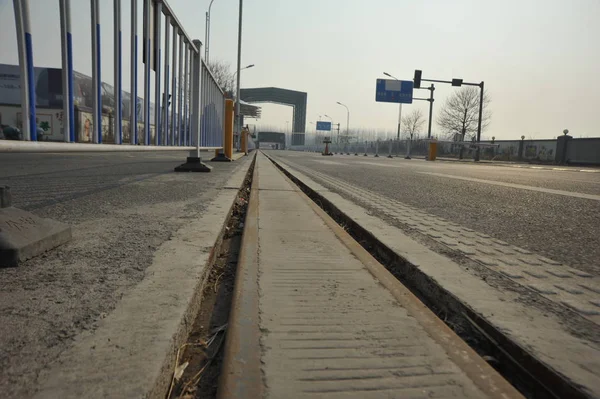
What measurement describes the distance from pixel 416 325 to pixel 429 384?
0.33 m

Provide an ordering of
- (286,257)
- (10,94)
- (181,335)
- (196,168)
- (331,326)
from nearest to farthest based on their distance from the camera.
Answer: (181,335)
(331,326)
(286,257)
(10,94)
(196,168)

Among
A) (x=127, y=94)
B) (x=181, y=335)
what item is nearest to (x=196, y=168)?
(x=127, y=94)

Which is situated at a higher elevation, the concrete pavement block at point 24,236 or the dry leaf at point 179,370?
the concrete pavement block at point 24,236

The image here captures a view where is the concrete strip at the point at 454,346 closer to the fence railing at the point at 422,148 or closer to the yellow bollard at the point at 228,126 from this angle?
the yellow bollard at the point at 228,126

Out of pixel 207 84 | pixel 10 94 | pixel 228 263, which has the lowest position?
pixel 228 263

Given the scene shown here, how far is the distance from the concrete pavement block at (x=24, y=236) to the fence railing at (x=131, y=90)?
0.45 meters

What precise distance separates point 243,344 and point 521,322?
981 millimetres

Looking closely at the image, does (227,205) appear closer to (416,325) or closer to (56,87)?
(56,87)

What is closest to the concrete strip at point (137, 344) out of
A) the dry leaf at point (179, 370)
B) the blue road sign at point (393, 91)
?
the dry leaf at point (179, 370)

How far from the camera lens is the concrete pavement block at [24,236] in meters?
1.75

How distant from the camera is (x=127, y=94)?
5004 mm

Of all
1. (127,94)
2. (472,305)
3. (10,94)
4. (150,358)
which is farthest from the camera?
(127,94)

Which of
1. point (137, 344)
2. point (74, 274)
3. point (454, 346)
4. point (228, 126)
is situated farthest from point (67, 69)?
point (228, 126)

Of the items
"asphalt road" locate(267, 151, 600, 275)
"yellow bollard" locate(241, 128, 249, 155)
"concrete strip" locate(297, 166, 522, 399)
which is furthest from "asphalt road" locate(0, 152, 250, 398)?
"yellow bollard" locate(241, 128, 249, 155)
